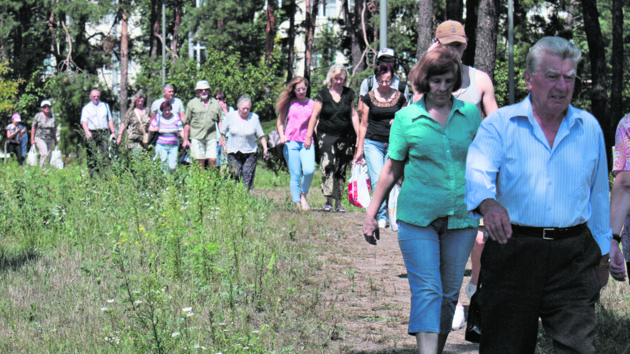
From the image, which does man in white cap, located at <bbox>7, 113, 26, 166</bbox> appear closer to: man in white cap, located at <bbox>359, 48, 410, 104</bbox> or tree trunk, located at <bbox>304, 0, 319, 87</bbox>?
tree trunk, located at <bbox>304, 0, 319, 87</bbox>

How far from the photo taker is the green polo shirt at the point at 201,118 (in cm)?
1392

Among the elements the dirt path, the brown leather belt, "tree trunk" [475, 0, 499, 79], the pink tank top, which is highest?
"tree trunk" [475, 0, 499, 79]

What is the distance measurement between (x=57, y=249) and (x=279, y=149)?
5826 mm

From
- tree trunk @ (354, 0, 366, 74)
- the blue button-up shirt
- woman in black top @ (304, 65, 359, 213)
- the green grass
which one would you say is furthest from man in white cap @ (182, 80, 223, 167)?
tree trunk @ (354, 0, 366, 74)

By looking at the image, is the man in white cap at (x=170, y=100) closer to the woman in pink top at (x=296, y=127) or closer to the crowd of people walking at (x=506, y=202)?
the woman in pink top at (x=296, y=127)

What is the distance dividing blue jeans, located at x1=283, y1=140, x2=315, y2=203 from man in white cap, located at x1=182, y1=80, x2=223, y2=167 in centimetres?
202

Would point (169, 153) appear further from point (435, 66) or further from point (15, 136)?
point (15, 136)

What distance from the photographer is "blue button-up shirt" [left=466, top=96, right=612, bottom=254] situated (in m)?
3.52

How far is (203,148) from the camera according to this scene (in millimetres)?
14125

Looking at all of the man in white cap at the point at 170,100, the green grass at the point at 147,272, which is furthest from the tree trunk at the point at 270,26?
the green grass at the point at 147,272

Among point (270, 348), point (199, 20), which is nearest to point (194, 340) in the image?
point (270, 348)

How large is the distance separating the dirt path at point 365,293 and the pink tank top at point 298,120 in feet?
5.90

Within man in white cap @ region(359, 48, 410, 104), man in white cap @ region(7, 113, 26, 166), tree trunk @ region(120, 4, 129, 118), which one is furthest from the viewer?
tree trunk @ region(120, 4, 129, 118)

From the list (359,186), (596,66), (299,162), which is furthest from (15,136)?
(359,186)
